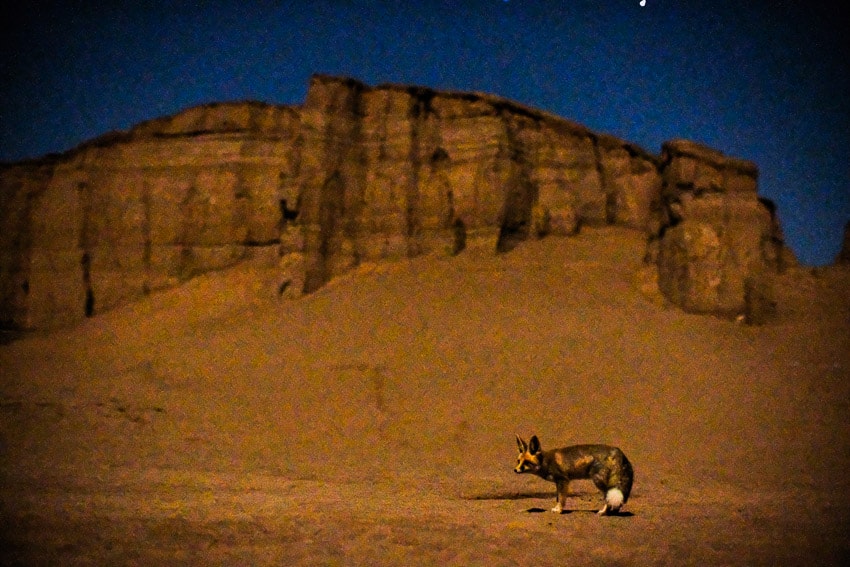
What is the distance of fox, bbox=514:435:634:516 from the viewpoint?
28.5ft

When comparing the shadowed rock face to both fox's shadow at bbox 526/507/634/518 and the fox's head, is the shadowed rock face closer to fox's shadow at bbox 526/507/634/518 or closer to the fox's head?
fox's shadow at bbox 526/507/634/518

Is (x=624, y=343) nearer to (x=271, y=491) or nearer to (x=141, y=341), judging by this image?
(x=271, y=491)

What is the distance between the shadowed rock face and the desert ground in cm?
127

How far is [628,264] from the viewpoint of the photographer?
25406 mm

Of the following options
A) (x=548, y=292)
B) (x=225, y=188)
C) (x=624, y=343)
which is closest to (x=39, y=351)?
(x=225, y=188)

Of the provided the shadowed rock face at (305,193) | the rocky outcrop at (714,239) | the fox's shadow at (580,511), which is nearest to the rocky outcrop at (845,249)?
the shadowed rock face at (305,193)

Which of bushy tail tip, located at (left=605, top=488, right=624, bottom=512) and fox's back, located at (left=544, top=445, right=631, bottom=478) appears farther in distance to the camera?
fox's back, located at (left=544, top=445, right=631, bottom=478)

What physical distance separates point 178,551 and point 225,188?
79.0 ft

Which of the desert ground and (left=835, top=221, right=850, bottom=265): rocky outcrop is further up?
(left=835, top=221, right=850, bottom=265): rocky outcrop

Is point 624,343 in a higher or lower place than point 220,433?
higher

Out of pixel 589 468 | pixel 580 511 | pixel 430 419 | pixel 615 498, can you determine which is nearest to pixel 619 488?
→ pixel 615 498

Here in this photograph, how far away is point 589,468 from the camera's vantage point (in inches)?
345

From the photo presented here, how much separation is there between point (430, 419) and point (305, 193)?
40.1 feet

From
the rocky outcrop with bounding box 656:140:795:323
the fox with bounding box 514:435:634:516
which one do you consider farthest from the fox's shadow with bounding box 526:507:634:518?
the rocky outcrop with bounding box 656:140:795:323
